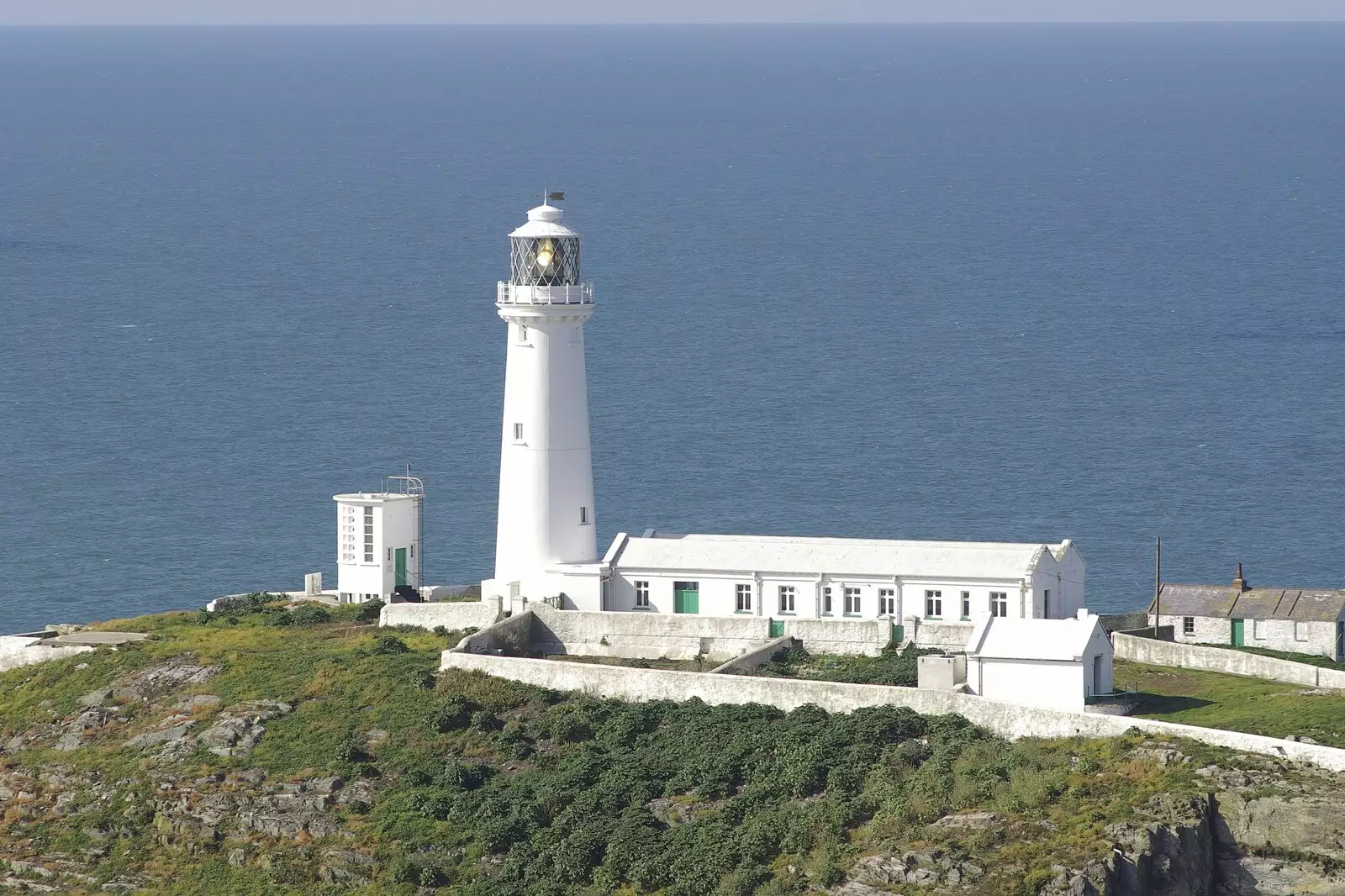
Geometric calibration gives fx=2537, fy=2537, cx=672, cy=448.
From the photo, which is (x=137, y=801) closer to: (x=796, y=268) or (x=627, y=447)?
(x=627, y=447)

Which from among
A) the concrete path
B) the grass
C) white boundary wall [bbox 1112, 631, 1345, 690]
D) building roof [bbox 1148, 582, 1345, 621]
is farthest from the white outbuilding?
the concrete path

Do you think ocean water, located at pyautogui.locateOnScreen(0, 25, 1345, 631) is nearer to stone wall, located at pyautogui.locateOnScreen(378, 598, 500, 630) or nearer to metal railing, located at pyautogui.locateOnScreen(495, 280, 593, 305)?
stone wall, located at pyautogui.locateOnScreen(378, 598, 500, 630)

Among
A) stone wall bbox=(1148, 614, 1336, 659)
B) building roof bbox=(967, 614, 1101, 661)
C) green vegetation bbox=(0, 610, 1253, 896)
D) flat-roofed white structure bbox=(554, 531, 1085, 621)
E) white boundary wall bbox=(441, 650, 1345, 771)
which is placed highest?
flat-roofed white structure bbox=(554, 531, 1085, 621)

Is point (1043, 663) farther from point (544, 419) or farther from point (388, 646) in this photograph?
point (388, 646)

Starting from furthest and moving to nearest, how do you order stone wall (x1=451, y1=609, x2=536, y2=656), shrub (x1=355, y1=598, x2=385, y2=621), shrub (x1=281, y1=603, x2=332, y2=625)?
shrub (x1=281, y1=603, x2=332, y2=625)
shrub (x1=355, y1=598, x2=385, y2=621)
stone wall (x1=451, y1=609, x2=536, y2=656)

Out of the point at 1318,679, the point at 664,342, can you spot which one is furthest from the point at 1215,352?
the point at 1318,679

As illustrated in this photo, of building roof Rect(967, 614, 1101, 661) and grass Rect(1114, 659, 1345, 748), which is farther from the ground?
building roof Rect(967, 614, 1101, 661)

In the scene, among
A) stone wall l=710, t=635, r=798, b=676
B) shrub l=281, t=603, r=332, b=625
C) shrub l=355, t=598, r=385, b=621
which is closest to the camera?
stone wall l=710, t=635, r=798, b=676
